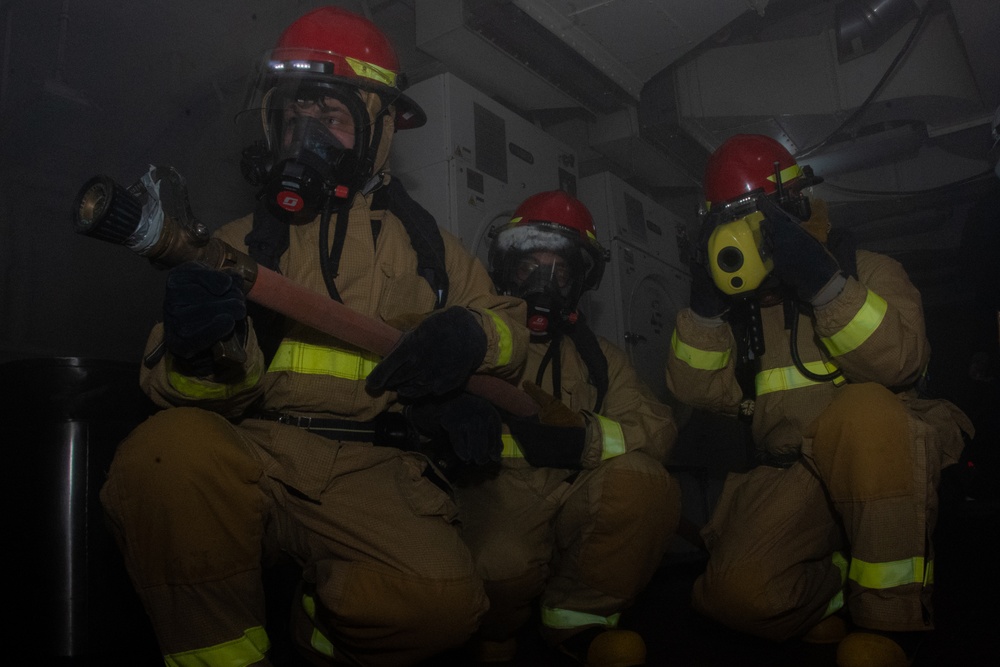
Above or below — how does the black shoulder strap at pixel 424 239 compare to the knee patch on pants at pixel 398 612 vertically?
above

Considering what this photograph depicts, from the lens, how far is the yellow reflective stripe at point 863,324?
1924 mm

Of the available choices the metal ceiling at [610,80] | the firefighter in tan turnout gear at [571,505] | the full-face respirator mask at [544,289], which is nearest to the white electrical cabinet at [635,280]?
the metal ceiling at [610,80]

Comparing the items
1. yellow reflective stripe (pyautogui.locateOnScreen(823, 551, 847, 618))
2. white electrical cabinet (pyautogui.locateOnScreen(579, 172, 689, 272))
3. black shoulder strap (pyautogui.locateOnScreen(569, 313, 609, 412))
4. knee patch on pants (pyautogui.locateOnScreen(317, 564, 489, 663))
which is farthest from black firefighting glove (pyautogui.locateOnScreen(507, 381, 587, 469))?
white electrical cabinet (pyautogui.locateOnScreen(579, 172, 689, 272))

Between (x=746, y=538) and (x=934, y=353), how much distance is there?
3520 millimetres

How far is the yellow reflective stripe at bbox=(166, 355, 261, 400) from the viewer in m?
1.51

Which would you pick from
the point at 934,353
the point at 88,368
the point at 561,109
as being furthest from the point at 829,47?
the point at 88,368

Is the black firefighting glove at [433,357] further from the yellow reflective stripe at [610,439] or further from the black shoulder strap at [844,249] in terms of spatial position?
the black shoulder strap at [844,249]

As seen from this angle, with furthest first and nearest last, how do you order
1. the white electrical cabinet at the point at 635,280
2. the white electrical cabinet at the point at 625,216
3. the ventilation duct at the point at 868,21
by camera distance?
1. the white electrical cabinet at the point at 625,216
2. the white electrical cabinet at the point at 635,280
3. the ventilation duct at the point at 868,21

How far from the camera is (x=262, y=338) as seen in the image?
1.75m

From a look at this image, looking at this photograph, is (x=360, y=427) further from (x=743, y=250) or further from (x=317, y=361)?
(x=743, y=250)

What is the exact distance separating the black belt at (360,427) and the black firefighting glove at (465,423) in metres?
0.06

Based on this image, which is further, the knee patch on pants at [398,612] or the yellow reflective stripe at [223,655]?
the knee patch on pants at [398,612]

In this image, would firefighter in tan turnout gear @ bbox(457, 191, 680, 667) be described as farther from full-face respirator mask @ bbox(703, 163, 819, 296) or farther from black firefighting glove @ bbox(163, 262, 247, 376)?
black firefighting glove @ bbox(163, 262, 247, 376)

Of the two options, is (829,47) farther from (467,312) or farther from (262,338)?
(262,338)
